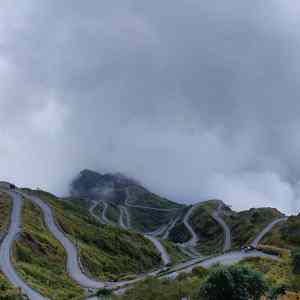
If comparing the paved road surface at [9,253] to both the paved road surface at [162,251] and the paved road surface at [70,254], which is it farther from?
the paved road surface at [162,251]

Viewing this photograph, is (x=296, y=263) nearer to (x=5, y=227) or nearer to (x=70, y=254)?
(x=70, y=254)

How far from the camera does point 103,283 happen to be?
82.7 metres

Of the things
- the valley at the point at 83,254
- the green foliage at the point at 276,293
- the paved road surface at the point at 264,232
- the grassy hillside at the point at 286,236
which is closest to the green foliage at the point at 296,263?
the valley at the point at 83,254

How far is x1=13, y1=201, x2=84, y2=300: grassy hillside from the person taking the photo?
70.6 m

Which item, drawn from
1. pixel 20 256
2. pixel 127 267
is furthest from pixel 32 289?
pixel 127 267

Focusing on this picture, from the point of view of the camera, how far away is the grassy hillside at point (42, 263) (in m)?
70.6

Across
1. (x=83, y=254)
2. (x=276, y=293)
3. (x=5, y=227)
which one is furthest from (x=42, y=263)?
(x=276, y=293)

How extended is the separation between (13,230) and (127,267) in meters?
36.3

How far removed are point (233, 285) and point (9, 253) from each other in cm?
6962

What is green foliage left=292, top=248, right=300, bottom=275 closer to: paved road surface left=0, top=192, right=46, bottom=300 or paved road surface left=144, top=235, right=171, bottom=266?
paved road surface left=0, top=192, right=46, bottom=300

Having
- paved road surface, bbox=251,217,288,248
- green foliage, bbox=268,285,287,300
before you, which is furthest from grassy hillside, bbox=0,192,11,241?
green foliage, bbox=268,285,287,300

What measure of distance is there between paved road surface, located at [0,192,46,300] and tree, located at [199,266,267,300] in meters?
37.7

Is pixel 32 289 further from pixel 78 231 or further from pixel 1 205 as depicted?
pixel 1 205

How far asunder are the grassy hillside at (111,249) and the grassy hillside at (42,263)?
8.47 m
